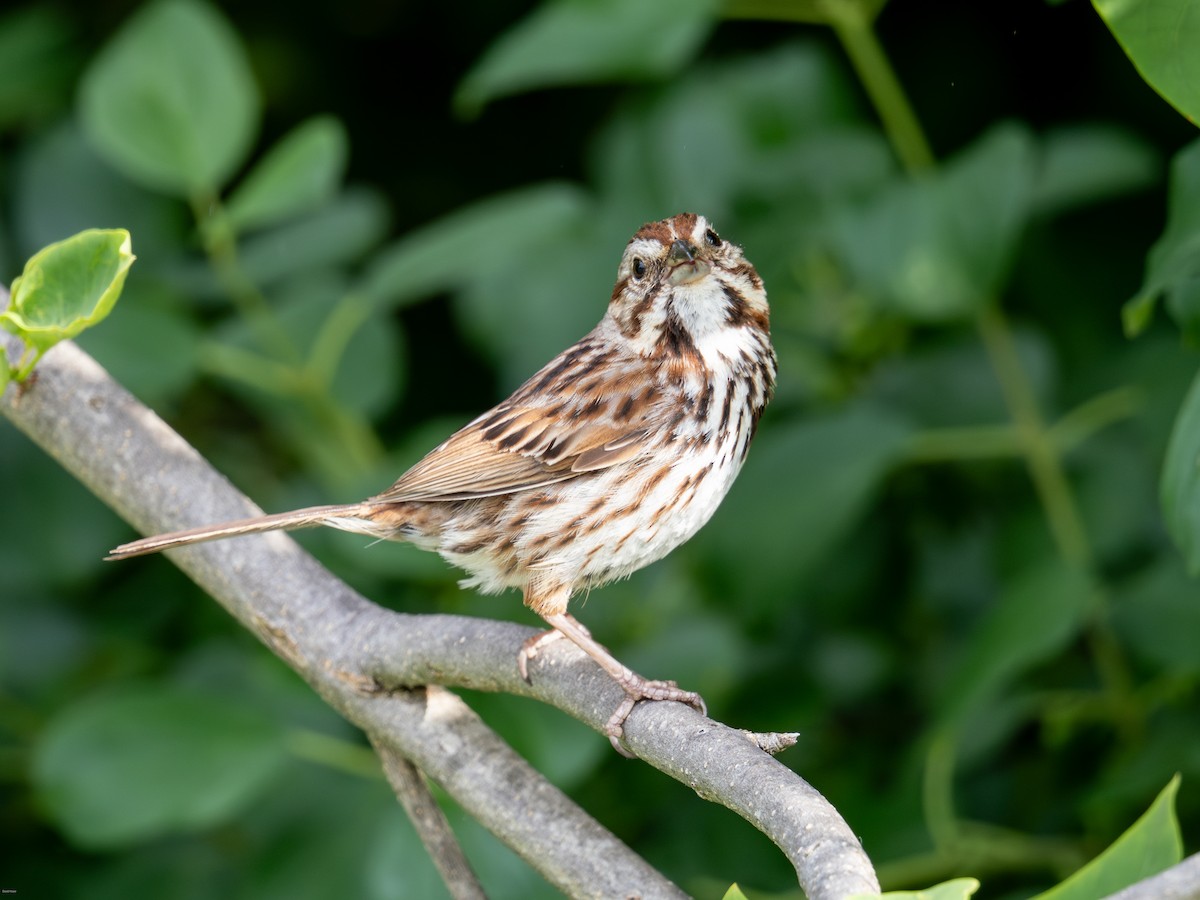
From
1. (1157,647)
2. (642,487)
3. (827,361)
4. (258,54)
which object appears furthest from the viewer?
(258,54)

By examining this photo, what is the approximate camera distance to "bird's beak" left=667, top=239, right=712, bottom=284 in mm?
2826

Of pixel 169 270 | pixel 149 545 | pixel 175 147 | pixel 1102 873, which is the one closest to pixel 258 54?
pixel 169 270

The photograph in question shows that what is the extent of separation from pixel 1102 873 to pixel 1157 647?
5.87 feet

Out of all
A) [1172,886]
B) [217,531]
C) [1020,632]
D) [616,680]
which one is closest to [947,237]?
[1020,632]

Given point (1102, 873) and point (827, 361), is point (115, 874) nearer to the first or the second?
point (827, 361)

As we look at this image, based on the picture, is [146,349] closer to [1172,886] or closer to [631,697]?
[631,697]

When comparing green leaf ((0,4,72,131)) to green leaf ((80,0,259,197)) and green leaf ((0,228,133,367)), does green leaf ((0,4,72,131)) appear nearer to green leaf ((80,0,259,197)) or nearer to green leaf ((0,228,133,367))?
green leaf ((80,0,259,197))

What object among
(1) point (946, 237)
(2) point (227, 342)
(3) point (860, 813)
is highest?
(2) point (227, 342)

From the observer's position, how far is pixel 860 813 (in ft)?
11.1

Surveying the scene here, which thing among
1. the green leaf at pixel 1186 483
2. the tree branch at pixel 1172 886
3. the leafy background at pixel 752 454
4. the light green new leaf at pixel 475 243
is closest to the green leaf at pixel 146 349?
the leafy background at pixel 752 454

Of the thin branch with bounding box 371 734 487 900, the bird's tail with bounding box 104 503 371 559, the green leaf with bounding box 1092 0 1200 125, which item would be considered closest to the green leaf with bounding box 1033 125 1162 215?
the green leaf with bounding box 1092 0 1200 125

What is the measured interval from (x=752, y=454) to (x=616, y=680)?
1.24 meters

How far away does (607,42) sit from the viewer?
10.8 feet

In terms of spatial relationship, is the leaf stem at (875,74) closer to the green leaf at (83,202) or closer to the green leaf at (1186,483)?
the green leaf at (1186,483)
